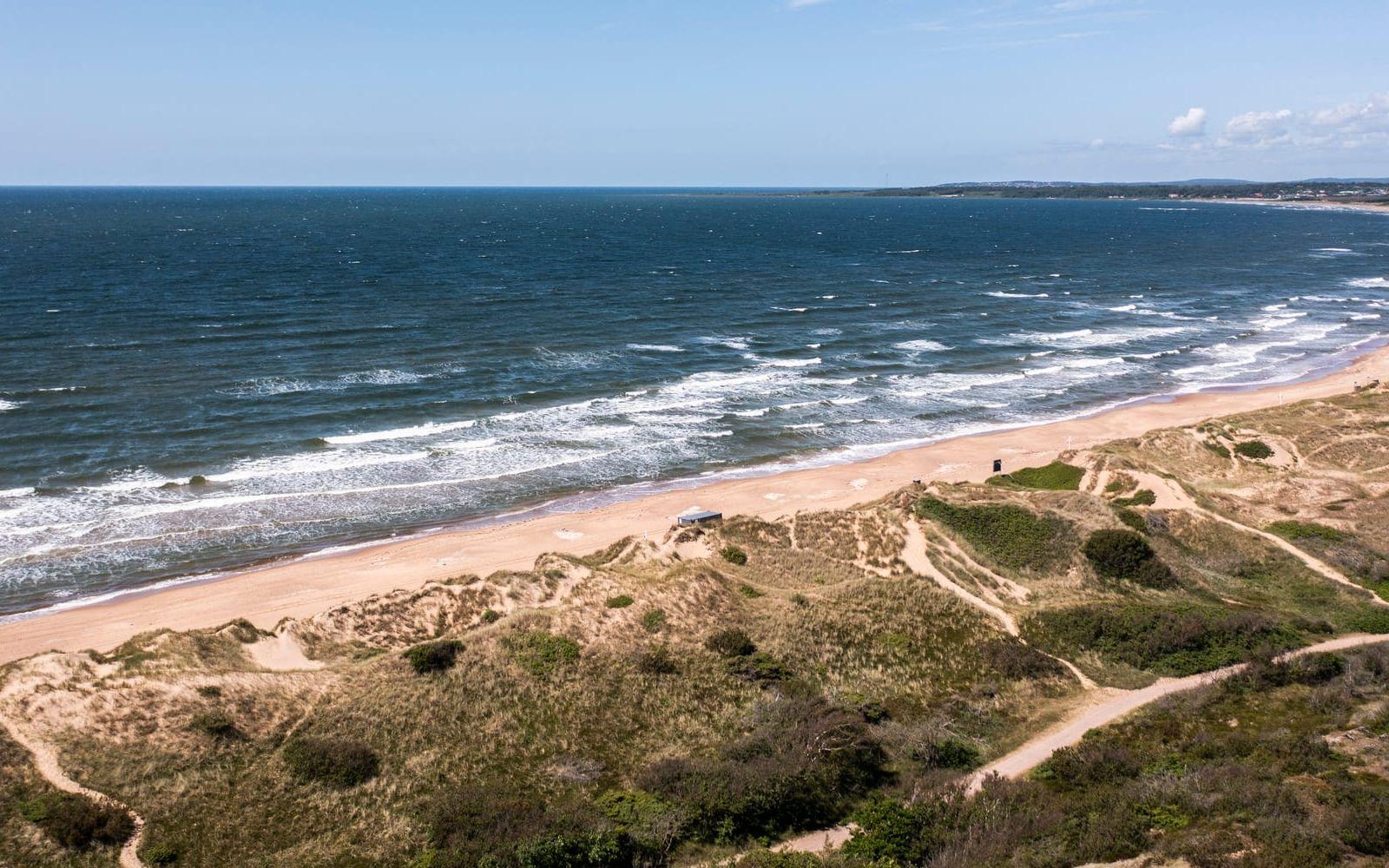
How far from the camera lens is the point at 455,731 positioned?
2366 cm

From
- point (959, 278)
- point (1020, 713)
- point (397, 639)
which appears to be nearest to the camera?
point (1020, 713)

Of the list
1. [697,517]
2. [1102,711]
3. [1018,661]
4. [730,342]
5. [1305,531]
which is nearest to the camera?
[1102,711]

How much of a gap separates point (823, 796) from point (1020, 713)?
736cm

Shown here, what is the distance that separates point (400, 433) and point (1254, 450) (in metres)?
48.2

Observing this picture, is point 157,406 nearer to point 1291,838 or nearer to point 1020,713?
point 1020,713

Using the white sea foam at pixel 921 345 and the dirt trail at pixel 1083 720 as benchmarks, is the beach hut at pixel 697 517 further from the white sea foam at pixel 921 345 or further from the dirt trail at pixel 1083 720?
the white sea foam at pixel 921 345

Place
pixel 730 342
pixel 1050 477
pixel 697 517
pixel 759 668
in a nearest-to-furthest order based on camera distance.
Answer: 1. pixel 759 668
2. pixel 697 517
3. pixel 1050 477
4. pixel 730 342

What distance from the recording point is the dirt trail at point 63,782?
19.1 metres

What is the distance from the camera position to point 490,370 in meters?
70.1

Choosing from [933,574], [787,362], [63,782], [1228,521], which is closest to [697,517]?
[933,574]

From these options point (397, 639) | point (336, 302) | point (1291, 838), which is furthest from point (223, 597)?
point (336, 302)

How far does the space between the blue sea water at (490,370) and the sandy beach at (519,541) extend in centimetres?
227

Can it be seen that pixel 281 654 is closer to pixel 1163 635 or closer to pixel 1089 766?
pixel 1089 766

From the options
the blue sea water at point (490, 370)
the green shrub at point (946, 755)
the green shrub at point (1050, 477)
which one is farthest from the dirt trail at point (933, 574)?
the blue sea water at point (490, 370)
